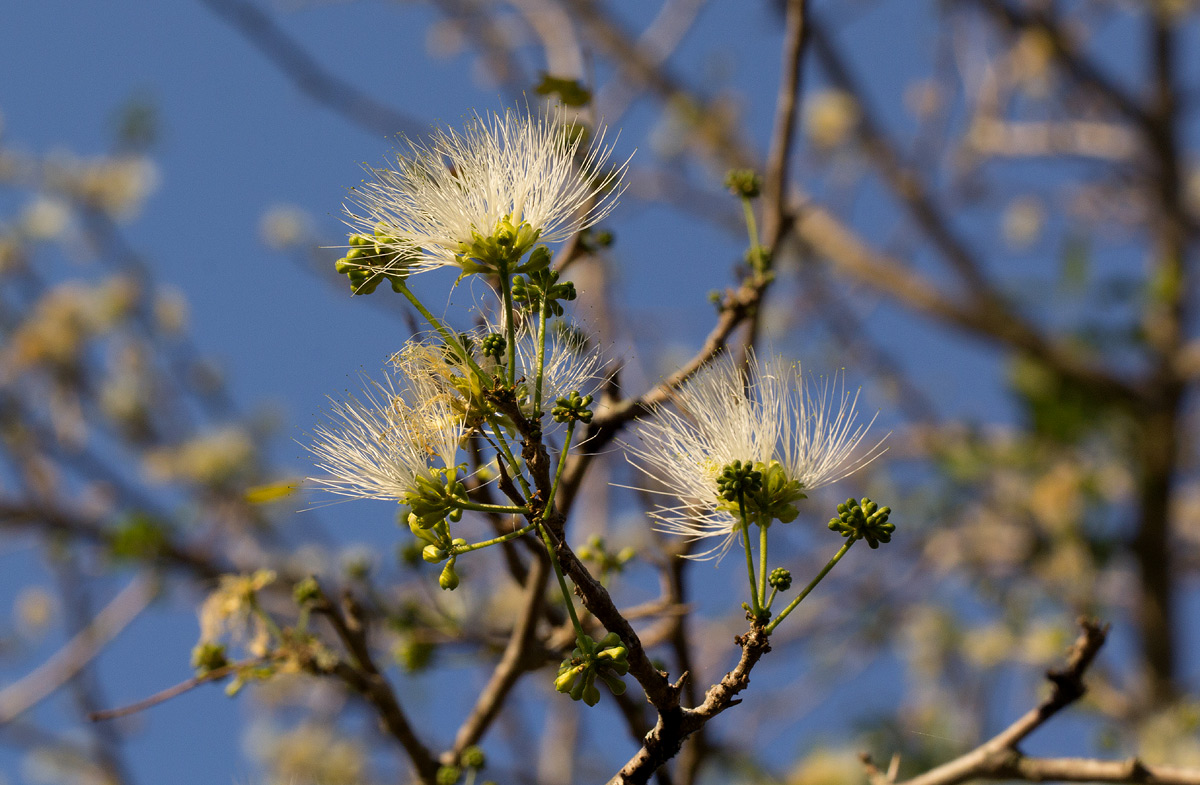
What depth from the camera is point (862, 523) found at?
64.2 inches

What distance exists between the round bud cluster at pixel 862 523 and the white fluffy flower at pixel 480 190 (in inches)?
26.2

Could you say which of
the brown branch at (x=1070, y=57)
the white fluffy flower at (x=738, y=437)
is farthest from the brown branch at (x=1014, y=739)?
the brown branch at (x=1070, y=57)

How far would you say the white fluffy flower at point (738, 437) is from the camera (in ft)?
6.22

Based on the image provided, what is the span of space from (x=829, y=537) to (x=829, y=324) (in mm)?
2029

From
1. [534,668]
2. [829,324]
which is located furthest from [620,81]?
[534,668]

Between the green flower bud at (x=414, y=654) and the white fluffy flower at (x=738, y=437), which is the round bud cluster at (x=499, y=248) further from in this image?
the green flower bud at (x=414, y=654)

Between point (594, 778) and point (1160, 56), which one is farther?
point (1160, 56)

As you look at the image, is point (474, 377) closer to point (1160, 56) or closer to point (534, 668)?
point (534, 668)

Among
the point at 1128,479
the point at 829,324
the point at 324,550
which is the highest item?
the point at 829,324

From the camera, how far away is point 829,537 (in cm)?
855

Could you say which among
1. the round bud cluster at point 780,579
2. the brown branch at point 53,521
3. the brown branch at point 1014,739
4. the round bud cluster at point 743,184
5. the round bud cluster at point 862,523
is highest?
the brown branch at point 53,521

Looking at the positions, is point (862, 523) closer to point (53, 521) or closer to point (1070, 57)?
point (53, 521)

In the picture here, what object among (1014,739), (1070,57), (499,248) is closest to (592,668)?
(499,248)

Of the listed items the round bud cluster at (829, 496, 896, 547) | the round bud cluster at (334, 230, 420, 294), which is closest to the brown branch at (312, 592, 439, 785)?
the round bud cluster at (334, 230, 420, 294)
